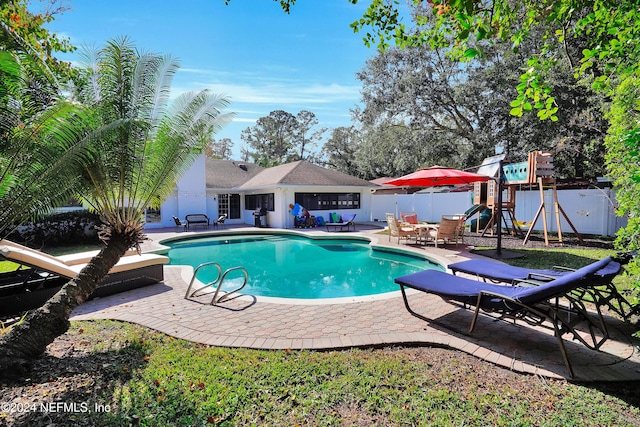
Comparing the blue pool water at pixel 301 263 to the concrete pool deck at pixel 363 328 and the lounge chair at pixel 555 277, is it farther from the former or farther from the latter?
the lounge chair at pixel 555 277

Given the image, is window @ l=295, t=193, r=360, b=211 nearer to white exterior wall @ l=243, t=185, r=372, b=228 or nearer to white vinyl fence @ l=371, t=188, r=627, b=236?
white exterior wall @ l=243, t=185, r=372, b=228

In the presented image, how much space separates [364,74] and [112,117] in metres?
22.2

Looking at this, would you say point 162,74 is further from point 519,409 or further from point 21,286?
point 519,409

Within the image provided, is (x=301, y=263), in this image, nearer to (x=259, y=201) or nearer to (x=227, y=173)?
(x=259, y=201)

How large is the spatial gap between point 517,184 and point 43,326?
15.6m

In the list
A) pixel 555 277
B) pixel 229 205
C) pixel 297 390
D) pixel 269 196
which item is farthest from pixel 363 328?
pixel 229 205

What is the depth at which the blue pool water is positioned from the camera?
28.0ft

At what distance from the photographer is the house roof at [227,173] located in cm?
2322

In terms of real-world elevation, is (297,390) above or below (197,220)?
below

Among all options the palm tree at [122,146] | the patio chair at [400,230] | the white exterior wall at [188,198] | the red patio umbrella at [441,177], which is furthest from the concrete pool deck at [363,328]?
the white exterior wall at [188,198]

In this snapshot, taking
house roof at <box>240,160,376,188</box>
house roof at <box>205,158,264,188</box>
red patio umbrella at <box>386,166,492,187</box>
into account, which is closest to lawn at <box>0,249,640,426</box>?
red patio umbrella at <box>386,166,492,187</box>

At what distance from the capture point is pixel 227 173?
25.7m

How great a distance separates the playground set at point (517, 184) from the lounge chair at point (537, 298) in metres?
6.12

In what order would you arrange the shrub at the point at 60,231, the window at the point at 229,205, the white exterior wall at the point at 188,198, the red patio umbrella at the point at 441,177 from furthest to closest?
the window at the point at 229,205 → the white exterior wall at the point at 188,198 → the shrub at the point at 60,231 → the red patio umbrella at the point at 441,177
